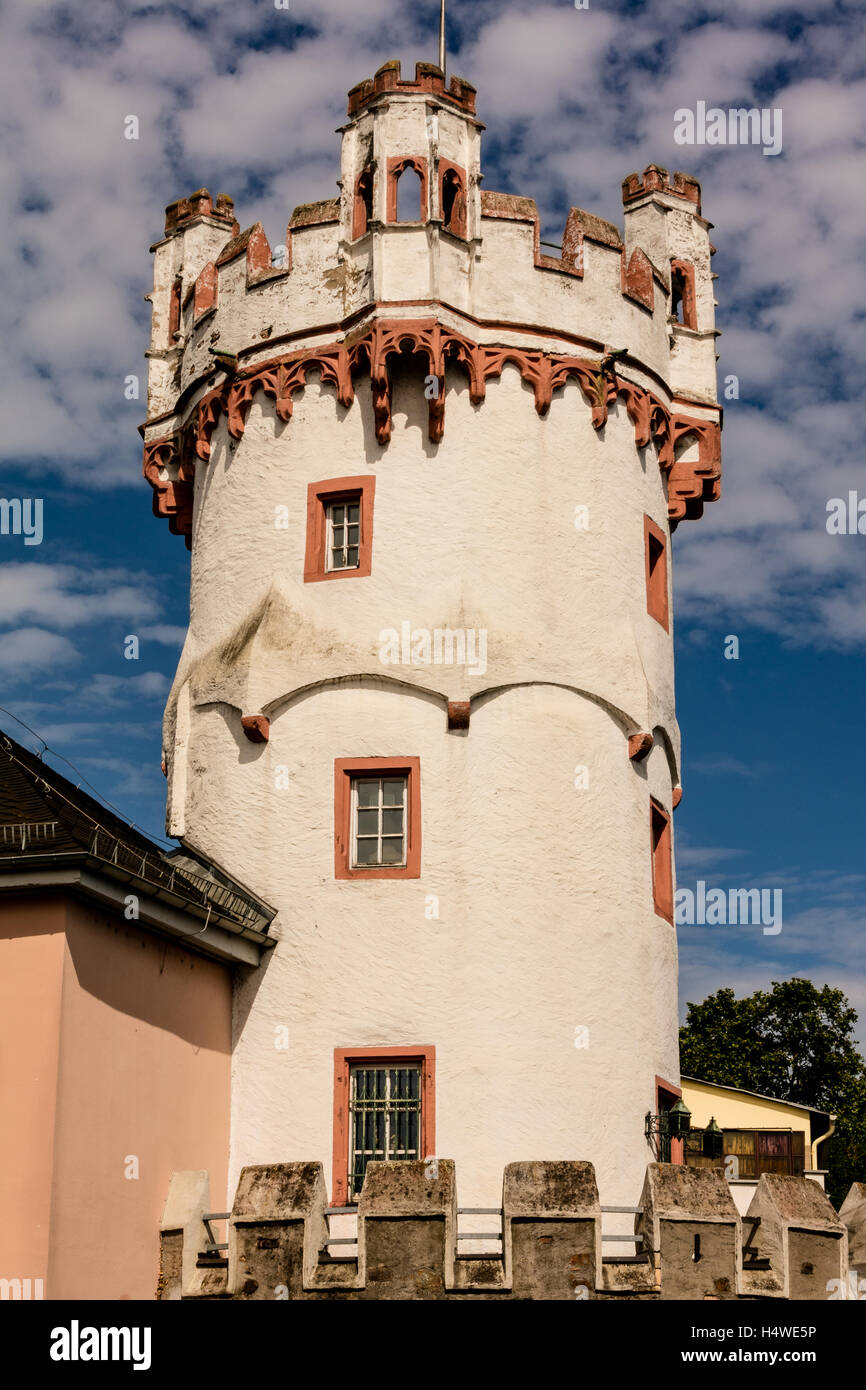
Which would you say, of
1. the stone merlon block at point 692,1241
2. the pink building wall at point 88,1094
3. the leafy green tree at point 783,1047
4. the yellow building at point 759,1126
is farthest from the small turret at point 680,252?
the leafy green tree at point 783,1047

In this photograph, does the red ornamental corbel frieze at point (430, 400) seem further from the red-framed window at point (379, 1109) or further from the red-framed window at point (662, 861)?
the red-framed window at point (379, 1109)

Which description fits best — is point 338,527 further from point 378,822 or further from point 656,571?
point 656,571

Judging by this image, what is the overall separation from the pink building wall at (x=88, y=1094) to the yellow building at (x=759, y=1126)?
18.2 m

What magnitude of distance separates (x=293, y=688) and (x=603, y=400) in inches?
211

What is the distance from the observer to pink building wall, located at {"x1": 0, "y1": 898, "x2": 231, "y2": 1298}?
16.0m

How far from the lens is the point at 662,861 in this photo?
22.5 meters

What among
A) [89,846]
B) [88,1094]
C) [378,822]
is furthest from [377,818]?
[88,1094]

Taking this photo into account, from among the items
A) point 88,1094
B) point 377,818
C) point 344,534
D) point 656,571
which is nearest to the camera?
point 88,1094

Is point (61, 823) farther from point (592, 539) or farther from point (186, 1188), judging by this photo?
point (592, 539)

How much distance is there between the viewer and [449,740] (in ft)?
68.0

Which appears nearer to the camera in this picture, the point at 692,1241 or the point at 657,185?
the point at 692,1241

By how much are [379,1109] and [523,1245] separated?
4.28 meters

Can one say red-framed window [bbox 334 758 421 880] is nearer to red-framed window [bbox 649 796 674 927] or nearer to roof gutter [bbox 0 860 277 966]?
roof gutter [bbox 0 860 277 966]

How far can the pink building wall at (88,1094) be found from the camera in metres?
16.0
